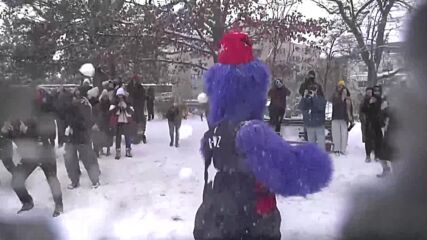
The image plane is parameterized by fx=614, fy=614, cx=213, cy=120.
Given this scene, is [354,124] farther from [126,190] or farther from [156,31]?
[126,190]

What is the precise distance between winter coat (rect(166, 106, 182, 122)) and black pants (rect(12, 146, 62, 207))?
3.82 metres

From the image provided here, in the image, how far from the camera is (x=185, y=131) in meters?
10.1

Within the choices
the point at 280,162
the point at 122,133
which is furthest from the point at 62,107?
the point at 280,162

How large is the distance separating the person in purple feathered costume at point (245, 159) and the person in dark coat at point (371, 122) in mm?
5251

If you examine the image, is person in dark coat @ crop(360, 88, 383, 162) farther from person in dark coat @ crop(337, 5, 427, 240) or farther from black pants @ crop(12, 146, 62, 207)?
black pants @ crop(12, 146, 62, 207)

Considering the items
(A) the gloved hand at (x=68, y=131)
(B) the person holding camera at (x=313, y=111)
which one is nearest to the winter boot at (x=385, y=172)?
(B) the person holding camera at (x=313, y=111)

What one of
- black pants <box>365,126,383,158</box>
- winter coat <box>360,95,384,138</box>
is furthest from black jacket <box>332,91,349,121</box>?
black pants <box>365,126,383,158</box>

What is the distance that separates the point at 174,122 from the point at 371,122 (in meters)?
3.40

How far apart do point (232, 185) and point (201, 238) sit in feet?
0.98

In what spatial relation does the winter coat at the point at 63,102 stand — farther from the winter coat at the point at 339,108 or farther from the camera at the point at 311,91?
the winter coat at the point at 339,108

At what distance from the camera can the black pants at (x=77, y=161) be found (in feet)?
24.2

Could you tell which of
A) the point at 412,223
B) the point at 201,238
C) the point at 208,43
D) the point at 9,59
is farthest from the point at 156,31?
the point at 201,238

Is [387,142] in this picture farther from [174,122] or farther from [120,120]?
[174,122]

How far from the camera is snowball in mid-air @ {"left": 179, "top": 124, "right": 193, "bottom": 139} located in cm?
970
